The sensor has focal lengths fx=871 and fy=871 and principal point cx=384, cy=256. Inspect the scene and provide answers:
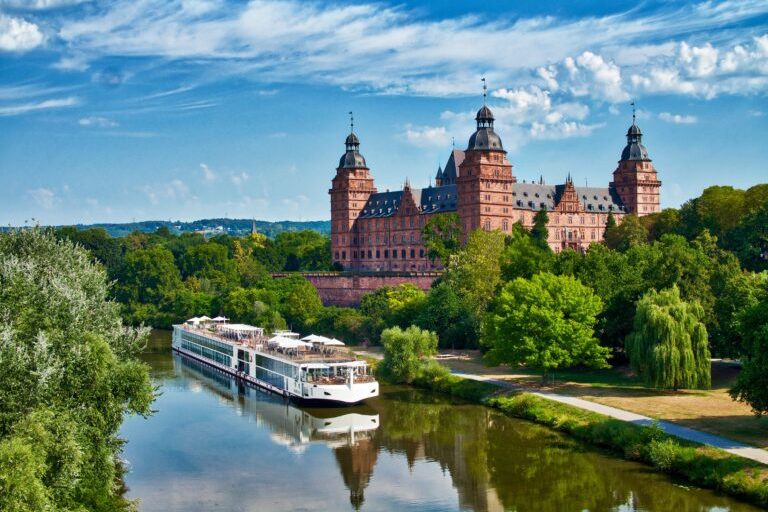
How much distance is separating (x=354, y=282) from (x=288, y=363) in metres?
40.9

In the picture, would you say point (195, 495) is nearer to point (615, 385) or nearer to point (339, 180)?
point (615, 385)

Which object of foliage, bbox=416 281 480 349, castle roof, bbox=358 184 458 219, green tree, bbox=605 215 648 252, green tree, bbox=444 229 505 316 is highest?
castle roof, bbox=358 184 458 219

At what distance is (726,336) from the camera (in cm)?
4428

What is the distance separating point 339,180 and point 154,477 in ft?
252

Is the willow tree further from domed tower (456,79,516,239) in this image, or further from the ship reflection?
domed tower (456,79,516,239)

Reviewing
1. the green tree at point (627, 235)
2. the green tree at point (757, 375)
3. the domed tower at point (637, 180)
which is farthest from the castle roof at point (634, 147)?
the green tree at point (757, 375)

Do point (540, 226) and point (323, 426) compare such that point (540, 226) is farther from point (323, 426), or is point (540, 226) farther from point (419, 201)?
point (323, 426)

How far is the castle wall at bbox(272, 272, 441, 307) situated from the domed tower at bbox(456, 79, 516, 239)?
9036 mm

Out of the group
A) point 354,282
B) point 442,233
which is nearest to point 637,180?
point 442,233

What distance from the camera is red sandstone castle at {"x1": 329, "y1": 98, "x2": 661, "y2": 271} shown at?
300ft

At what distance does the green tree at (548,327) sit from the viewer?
4697cm

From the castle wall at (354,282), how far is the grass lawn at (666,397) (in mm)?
29946

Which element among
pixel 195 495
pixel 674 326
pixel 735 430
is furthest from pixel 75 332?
pixel 674 326

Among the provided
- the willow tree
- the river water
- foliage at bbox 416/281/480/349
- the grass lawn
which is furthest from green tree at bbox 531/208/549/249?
the river water
